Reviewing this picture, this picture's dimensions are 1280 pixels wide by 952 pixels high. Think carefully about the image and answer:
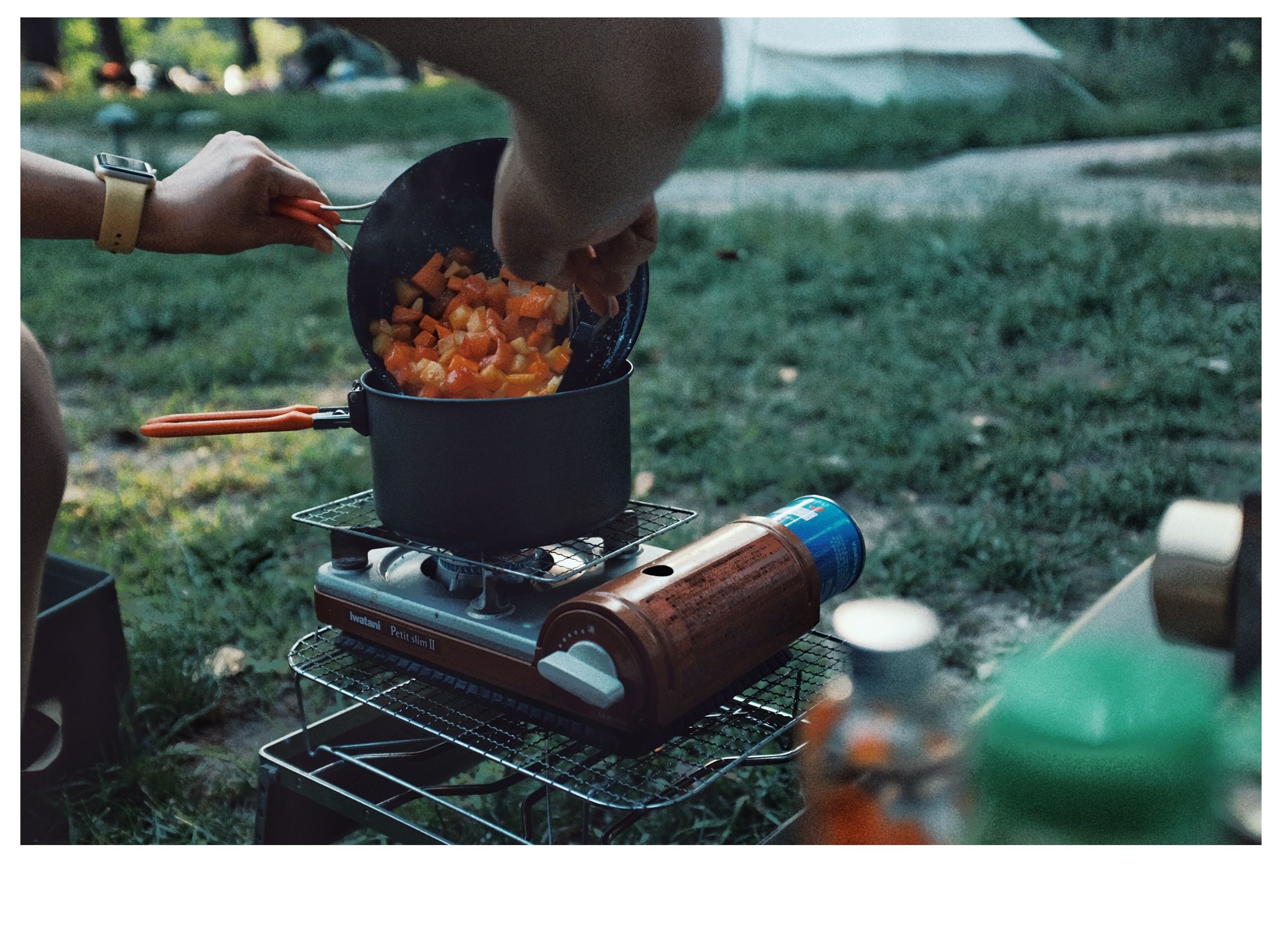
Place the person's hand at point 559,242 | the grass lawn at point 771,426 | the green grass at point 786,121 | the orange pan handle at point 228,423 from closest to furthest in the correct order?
the person's hand at point 559,242, the orange pan handle at point 228,423, the grass lawn at point 771,426, the green grass at point 786,121

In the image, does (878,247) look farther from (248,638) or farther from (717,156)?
(248,638)

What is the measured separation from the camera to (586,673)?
3.91 ft

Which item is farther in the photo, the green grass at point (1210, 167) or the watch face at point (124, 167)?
the green grass at point (1210, 167)

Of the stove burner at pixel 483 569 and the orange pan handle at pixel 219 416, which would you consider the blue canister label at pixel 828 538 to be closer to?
the stove burner at pixel 483 569

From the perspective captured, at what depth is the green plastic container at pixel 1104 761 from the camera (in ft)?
4.29

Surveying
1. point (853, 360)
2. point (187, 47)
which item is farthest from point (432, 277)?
point (187, 47)

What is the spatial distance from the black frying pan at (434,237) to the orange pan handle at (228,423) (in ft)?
Result: 0.45

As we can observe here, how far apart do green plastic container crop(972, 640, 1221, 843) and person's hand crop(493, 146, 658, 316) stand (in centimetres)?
78

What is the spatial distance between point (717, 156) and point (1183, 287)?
4.15 meters

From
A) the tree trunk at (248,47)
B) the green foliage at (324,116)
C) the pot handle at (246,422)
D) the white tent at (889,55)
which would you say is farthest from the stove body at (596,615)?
the tree trunk at (248,47)

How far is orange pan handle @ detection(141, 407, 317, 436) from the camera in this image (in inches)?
55.2

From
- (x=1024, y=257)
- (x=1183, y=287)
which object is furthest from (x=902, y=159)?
(x=1183, y=287)

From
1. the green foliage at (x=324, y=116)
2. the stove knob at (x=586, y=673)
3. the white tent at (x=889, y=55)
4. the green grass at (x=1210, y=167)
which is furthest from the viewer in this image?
the green foliage at (x=324, y=116)

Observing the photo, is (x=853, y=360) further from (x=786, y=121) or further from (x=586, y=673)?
(x=786, y=121)
